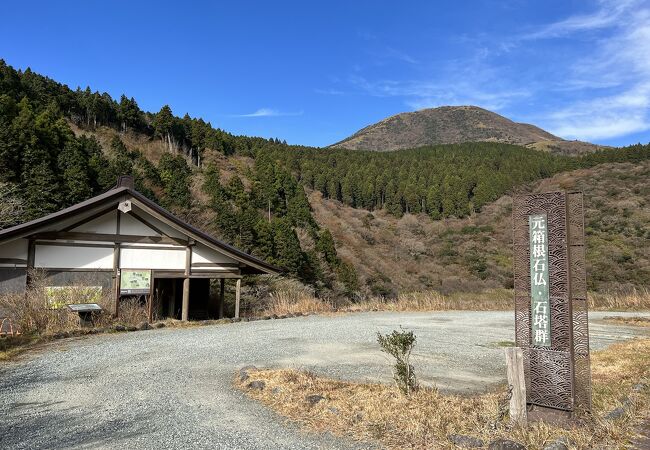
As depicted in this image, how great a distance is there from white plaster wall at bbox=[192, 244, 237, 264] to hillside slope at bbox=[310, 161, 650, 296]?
2089 cm

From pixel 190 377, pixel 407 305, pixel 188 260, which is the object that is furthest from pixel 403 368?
pixel 407 305

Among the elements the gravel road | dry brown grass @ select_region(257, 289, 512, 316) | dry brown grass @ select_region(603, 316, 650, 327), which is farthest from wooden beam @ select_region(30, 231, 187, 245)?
dry brown grass @ select_region(603, 316, 650, 327)

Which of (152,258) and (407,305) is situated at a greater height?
(152,258)

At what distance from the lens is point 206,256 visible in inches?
569

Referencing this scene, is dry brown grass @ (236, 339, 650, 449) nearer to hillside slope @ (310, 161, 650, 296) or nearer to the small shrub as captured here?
the small shrub

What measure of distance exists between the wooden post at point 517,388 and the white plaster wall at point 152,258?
11430 millimetres

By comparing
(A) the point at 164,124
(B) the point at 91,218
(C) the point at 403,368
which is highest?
(A) the point at 164,124

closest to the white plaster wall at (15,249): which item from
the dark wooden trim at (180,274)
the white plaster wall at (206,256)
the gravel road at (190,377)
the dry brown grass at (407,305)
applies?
the dark wooden trim at (180,274)

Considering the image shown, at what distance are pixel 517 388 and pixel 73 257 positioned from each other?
38.7ft

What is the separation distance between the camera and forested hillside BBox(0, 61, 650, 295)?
2308 centimetres

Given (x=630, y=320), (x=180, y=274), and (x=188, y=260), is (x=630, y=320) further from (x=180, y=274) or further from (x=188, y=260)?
(x=180, y=274)

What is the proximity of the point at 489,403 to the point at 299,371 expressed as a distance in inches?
97.2

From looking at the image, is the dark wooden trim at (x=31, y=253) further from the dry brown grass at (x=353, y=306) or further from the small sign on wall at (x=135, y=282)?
the dry brown grass at (x=353, y=306)

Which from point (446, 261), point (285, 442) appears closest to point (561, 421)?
point (285, 442)
